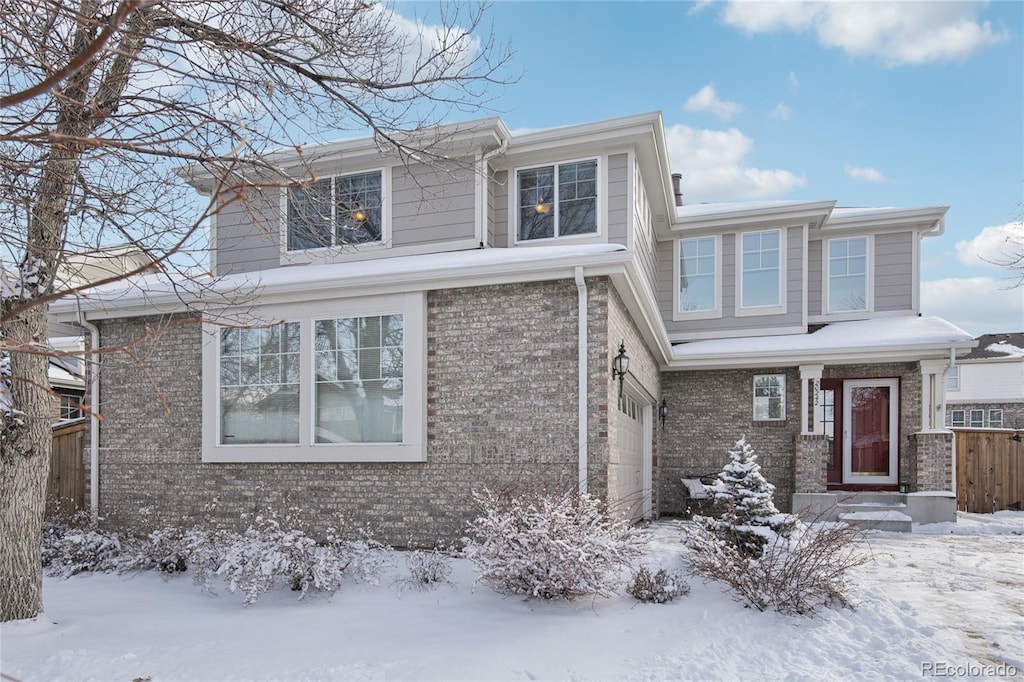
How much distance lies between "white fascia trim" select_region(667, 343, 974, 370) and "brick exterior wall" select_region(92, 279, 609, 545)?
204 inches

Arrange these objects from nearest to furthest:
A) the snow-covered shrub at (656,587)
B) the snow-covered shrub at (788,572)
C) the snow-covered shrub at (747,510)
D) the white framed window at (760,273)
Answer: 1. the snow-covered shrub at (788,572)
2. the snow-covered shrub at (656,587)
3. the snow-covered shrub at (747,510)
4. the white framed window at (760,273)

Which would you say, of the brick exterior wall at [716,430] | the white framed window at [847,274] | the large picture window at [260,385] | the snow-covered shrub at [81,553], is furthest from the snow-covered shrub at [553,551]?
the white framed window at [847,274]

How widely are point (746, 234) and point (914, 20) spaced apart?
4.85 m

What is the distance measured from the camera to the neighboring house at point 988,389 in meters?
23.8

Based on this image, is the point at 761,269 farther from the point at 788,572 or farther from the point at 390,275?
the point at 788,572

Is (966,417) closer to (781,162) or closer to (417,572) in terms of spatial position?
(781,162)

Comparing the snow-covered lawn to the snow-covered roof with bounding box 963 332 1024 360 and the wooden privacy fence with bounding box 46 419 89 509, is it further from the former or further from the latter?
the snow-covered roof with bounding box 963 332 1024 360

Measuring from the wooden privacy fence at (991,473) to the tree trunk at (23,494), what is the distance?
14.2m

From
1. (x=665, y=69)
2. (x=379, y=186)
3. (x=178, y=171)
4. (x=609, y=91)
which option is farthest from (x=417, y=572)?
(x=665, y=69)

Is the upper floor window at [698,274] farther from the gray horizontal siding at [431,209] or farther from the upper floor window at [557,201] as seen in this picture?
the gray horizontal siding at [431,209]

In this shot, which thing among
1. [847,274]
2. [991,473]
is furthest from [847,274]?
[991,473]

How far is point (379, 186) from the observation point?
9.44 metres

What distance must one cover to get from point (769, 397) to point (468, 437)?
23.0ft

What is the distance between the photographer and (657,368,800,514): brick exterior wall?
38.3 ft
